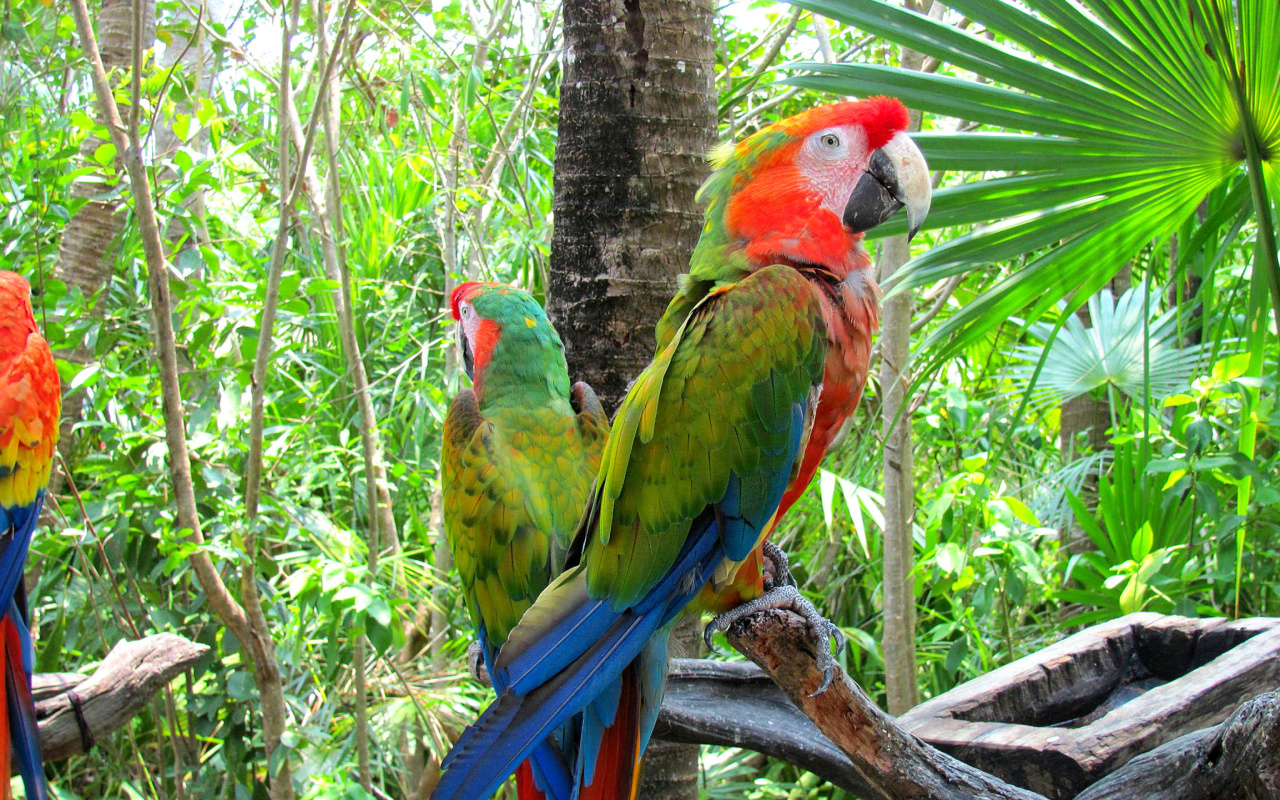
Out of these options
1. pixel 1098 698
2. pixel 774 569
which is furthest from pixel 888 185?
pixel 1098 698

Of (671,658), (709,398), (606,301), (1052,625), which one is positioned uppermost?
(606,301)

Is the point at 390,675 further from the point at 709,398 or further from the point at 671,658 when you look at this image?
the point at 709,398

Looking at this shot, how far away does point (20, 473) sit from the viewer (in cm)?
174

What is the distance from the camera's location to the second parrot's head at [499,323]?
1.40m

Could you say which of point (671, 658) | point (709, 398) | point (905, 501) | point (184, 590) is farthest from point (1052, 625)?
point (184, 590)

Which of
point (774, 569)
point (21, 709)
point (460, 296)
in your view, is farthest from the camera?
point (21, 709)

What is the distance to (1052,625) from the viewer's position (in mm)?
3059

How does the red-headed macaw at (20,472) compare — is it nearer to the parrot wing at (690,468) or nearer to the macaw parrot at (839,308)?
the parrot wing at (690,468)

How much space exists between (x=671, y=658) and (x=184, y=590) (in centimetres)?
172

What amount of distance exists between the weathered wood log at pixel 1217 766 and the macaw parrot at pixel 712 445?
0.40m

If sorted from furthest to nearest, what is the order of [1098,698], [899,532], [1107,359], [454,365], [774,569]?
[454,365] → [1107,359] → [899,532] → [1098,698] → [774,569]

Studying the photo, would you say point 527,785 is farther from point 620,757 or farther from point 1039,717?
point 1039,717

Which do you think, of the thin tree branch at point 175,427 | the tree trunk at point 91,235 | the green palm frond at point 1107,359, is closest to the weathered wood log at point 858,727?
the thin tree branch at point 175,427

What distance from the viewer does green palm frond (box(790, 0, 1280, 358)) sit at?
4.69ft
